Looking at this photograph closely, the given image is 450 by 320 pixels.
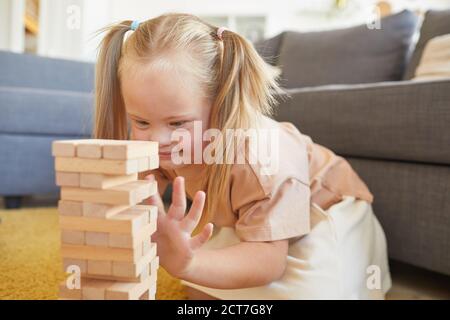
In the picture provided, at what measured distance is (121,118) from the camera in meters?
0.63

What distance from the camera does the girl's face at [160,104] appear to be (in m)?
0.53

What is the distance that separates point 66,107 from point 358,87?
92 centimetres

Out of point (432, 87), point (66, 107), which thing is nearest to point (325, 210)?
point (432, 87)

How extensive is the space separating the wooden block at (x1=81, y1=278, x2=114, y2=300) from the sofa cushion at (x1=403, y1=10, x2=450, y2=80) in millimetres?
1334

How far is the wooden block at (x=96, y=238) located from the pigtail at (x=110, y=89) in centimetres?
33

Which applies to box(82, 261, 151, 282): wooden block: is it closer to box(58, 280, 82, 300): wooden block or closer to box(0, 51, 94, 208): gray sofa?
box(58, 280, 82, 300): wooden block

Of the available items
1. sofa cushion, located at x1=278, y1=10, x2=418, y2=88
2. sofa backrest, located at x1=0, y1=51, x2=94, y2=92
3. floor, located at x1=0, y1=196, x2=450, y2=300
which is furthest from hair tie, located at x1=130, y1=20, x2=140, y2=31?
sofa backrest, located at x1=0, y1=51, x2=94, y2=92

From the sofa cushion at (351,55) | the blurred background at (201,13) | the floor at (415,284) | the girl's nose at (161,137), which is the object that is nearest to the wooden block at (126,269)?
the girl's nose at (161,137)

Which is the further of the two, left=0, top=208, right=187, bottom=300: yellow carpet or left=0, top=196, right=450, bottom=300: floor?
left=0, top=196, right=450, bottom=300: floor

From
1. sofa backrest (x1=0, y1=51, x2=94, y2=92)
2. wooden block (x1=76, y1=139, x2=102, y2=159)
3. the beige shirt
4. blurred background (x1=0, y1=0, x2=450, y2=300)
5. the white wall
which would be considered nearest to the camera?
wooden block (x1=76, y1=139, x2=102, y2=159)

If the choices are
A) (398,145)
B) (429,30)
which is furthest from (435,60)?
(398,145)

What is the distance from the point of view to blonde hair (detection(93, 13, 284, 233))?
591mm

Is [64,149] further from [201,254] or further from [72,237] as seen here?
[201,254]
